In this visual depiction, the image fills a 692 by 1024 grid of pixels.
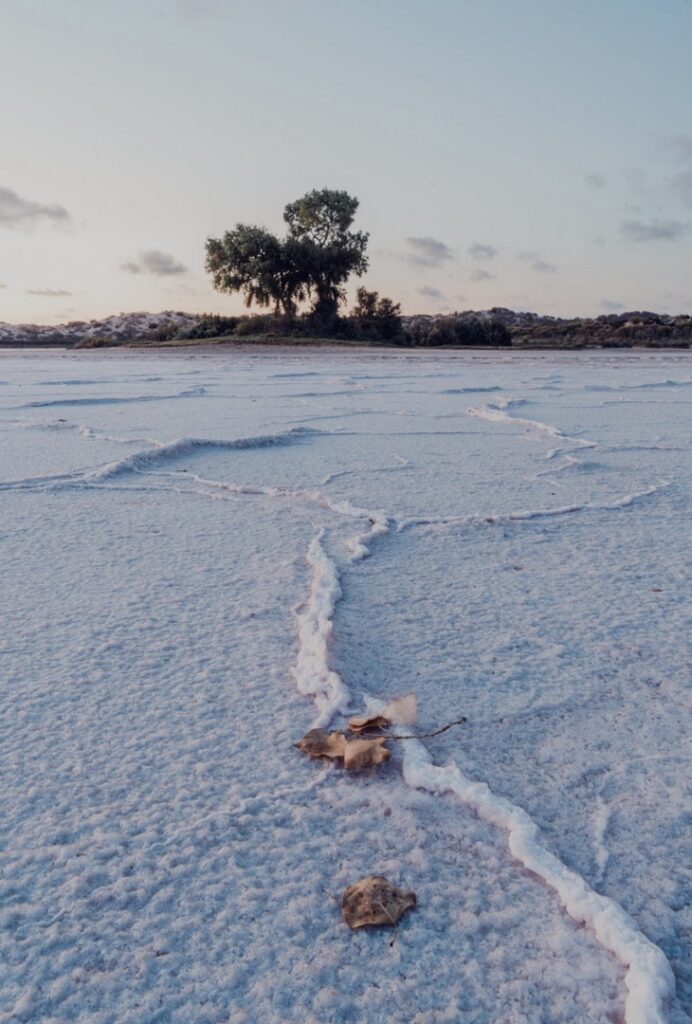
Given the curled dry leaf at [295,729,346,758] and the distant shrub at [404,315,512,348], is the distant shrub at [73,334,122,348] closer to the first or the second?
the distant shrub at [404,315,512,348]

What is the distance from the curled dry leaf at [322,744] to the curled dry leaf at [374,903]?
242 mm

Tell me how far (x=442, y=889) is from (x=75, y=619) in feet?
3.08

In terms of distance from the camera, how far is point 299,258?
23.6 metres

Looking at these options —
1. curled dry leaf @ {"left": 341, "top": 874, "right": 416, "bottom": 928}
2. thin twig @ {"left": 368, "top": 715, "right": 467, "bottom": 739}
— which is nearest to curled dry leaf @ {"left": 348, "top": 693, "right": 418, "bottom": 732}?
thin twig @ {"left": 368, "top": 715, "right": 467, "bottom": 739}

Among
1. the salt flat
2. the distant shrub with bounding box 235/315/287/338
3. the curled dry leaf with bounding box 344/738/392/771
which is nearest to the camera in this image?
the salt flat

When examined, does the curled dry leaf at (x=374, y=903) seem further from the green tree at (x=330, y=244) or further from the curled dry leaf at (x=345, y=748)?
the green tree at (x=330, y=244)

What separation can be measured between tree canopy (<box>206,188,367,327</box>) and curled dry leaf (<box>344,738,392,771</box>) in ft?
76.5

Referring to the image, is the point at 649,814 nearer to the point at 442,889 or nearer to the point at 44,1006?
the point at 442,889

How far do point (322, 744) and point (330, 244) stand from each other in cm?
2460

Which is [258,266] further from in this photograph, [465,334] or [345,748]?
[345,748]

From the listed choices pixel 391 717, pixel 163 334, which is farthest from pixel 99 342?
pixel 391 717

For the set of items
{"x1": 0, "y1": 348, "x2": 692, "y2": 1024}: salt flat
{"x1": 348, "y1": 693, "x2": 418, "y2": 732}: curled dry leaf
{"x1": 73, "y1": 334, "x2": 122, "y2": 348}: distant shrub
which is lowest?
{"x1": 73, "y1": 334, "x2": 122, "y2": 348}: distant shrub

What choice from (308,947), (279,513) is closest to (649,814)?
(308,947)

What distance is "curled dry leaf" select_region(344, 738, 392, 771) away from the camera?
40.3 inches
